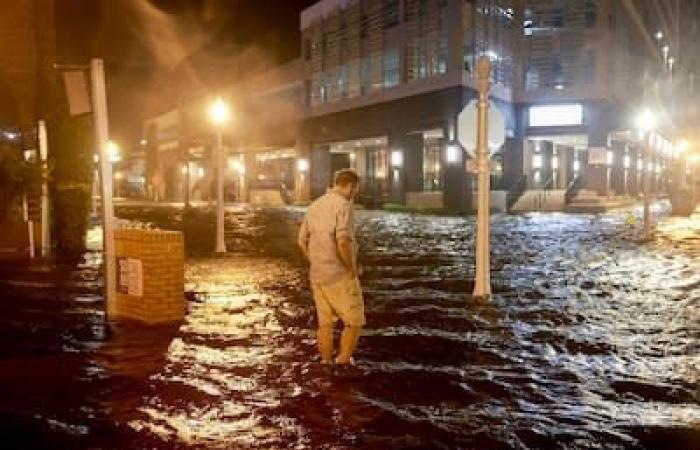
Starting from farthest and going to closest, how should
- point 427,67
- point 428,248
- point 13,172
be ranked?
point 427,67 < point 428,248 < point 13,172

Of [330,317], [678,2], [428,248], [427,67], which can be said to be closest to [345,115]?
[427,67]

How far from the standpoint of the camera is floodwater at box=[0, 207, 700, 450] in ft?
17.6

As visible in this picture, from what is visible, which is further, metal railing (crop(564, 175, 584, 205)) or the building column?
the building column

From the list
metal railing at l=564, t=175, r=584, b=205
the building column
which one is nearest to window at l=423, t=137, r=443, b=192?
the building column

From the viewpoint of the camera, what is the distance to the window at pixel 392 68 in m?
46.0

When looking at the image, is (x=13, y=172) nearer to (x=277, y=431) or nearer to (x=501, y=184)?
(x=277, y=431)

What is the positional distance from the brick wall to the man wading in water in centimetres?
288

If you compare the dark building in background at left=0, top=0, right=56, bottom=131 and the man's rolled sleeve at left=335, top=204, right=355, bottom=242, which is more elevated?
the dark building in background at left=0, top=0, right=56, bottom=131

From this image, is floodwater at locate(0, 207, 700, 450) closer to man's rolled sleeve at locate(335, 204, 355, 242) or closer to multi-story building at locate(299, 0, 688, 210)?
man's rolled sleeve at locate(335, 204, 355, 242)

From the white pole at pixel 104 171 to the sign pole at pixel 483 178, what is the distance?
5.11 meters

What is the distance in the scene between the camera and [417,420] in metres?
5.62

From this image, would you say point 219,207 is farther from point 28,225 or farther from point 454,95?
point 454,95

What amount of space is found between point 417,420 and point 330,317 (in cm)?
163

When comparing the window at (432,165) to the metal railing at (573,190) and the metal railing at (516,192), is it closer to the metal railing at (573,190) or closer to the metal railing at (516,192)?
the metal railing at (516,192)
